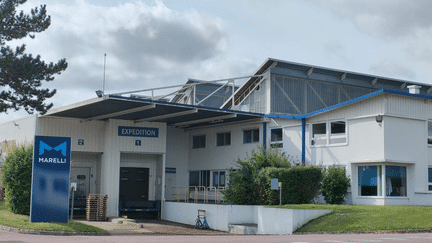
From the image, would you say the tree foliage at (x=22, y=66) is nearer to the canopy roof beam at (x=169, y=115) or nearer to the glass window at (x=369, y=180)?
the canopy roof beam at (x=169, y=115)

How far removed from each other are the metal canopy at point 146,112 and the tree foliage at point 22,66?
12.6ft

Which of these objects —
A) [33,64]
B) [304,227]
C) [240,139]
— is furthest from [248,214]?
[33,64]

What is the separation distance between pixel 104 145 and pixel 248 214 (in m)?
10.4

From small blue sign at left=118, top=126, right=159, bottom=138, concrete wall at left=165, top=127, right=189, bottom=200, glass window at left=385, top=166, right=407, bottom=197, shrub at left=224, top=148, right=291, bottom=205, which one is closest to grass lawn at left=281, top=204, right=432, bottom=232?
glass window at left=385, top=166, right=407, bottom=197

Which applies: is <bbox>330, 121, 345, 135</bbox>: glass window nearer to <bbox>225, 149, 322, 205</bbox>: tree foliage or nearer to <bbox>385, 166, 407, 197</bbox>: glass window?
<bbox>225, 149, 322, 205</bbox>: tree foliage

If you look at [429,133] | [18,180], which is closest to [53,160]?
[18,180]

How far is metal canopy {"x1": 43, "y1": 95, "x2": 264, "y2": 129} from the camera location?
91.6 ft

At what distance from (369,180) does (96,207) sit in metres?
14.8

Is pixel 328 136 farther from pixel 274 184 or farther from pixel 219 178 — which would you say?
pixel 219 178

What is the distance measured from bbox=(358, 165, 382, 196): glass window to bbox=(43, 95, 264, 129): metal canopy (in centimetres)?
752

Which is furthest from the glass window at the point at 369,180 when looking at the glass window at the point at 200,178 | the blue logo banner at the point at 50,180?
the blue logo banner at the point at 50,180

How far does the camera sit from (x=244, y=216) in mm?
27281

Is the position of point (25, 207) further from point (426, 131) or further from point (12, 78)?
point (426, 131)

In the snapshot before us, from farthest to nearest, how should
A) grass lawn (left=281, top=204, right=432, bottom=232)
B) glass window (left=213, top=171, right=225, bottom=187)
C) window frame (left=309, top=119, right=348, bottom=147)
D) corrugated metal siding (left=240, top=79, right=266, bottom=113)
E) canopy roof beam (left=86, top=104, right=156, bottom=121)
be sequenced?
glass window (left=213, top=171, right=225, bottom=187) < corrugated metal siding (left=240, top=79, right=266, bottom=113) < canopy roof beam (left=86, top=104, right=156, bottom=121) < window frame (left=309, top=119, right=348, bottom=147) < grass lawn (left=281, top=204, right=432, bottom=232)
